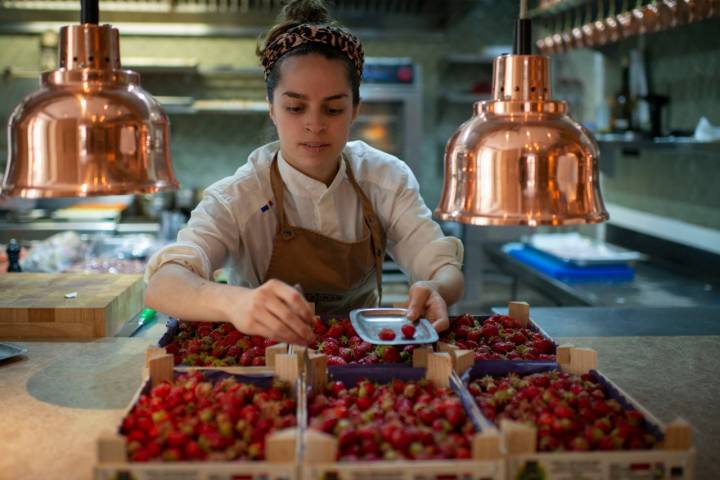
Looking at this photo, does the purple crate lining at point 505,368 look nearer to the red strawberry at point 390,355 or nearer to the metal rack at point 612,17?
the red strawberry at point 390,355

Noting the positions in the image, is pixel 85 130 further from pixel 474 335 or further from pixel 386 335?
pixel 474 335

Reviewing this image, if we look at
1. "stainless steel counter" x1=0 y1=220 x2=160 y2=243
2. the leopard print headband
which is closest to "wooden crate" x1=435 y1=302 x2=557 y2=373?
the leopard print headband

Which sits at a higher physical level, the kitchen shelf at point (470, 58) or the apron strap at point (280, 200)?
the kitchen shelf at point (470, 58)

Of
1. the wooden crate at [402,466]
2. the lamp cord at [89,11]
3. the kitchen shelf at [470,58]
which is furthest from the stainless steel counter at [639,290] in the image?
the kitchen shelf at [470,58]

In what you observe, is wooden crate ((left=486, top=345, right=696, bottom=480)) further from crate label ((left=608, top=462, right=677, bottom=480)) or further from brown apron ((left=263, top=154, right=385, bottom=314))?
brown apron ((left=263, top=154, right=385, bottom=314))

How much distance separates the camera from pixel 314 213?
8.36 ft

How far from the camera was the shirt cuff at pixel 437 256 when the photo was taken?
243 cm

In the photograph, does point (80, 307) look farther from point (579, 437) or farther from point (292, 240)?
point (579, 437)

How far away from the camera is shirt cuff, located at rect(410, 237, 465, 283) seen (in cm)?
243

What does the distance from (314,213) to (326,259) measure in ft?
0.49

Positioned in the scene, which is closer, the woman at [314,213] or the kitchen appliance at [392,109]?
the woman at [314,213]

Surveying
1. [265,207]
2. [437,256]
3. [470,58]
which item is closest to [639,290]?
[437,256]

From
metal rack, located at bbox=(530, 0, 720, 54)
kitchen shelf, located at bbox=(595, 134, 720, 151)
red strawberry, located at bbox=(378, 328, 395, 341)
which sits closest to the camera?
red strawberry, located at bbox=(378, 328, 395, 341)

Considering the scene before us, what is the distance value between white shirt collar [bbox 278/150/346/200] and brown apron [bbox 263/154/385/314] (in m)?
0.02
